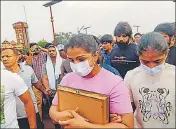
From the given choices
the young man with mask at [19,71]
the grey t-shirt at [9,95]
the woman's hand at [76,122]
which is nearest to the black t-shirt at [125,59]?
the young man with mask at [19,71]

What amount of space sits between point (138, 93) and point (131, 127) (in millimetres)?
369

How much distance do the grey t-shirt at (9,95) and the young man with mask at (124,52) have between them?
1513 millimetres

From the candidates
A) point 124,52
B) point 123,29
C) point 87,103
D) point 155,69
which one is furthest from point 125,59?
point 87,103

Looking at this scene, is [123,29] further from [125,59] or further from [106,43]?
[106,43]

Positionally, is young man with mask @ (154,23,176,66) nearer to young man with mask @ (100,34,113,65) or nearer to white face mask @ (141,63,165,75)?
white face mask @ (141,63,165,75)

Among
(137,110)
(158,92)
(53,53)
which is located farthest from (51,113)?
(53,53)

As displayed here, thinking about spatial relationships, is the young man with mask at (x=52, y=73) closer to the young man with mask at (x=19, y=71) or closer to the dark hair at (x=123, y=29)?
the young man with mask at (x=19, y=71)

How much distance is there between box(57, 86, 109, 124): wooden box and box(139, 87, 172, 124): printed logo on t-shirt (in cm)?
43

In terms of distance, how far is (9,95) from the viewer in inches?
88.0

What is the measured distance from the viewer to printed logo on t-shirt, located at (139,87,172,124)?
1804 mm

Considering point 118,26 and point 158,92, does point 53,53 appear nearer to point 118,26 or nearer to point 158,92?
point 118,26

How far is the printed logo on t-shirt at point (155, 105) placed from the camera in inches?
71.0

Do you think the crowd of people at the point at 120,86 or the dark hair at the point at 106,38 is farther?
the dark hair at the point at 106,38

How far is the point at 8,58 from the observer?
2809 millimetres
